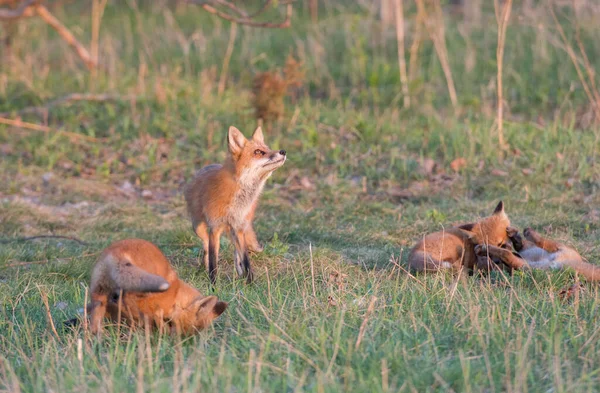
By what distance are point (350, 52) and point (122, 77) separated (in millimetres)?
3473

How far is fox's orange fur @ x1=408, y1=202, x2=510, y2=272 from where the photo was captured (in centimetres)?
603

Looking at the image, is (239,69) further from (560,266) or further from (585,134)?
(560,266)

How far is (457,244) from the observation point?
6312 millimetres

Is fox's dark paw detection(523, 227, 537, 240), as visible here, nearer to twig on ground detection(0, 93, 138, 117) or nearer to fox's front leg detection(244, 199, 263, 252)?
fox's front leg detection(244, 199, 263, 252)

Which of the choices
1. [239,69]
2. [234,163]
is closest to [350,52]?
[239,69]

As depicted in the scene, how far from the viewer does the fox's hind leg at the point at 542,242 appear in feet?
20.7

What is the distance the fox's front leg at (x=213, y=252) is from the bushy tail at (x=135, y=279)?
197cm

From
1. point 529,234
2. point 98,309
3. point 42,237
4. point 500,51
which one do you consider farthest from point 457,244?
point 42,237

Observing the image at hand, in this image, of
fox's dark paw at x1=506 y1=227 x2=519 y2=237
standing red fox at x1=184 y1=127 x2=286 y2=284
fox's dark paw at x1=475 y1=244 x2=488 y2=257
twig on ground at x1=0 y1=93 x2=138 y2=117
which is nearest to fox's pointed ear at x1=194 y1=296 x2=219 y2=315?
standing red fox at x1=184 y1=127 x2=286 y2=284

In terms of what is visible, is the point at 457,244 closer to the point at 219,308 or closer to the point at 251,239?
the point at 251,239

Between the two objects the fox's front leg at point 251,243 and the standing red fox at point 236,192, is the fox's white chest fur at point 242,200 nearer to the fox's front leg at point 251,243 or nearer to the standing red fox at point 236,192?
the standing red fox at point 236,192

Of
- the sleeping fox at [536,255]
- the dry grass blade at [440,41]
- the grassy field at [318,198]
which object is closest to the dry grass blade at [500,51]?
the grassy field at [318,198]

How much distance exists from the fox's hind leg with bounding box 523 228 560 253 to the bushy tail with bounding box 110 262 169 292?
3506 millimetres

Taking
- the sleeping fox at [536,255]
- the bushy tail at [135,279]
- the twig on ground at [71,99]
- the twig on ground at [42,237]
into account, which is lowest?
the twig on ground at [42,237]
